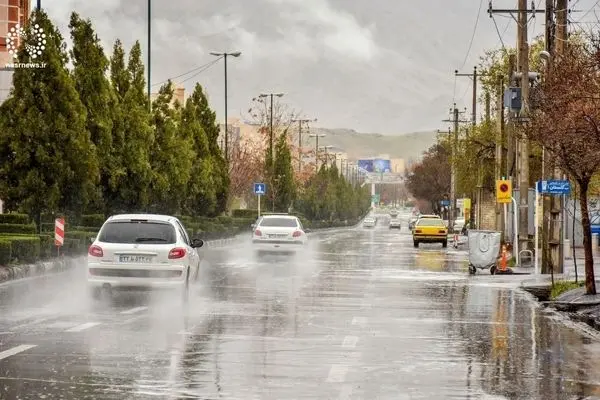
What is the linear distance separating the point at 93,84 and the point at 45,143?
6.21 meters

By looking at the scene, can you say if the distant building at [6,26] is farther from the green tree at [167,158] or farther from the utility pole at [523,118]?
the utility pole at [523,118]

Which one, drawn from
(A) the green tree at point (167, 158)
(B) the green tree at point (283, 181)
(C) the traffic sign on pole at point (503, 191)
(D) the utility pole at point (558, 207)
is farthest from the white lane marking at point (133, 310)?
(B) the green tree at point (283, 181)

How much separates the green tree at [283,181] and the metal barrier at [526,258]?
6427 centimetres

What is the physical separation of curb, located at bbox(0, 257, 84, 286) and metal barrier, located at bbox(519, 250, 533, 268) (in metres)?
14.4

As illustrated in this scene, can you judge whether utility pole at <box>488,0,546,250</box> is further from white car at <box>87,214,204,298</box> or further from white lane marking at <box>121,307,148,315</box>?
white lane marking at <box>121,307,148,315</box>

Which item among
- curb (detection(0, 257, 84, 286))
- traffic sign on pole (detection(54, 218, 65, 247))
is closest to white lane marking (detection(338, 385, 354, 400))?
curb (detection(0, 257, 84, 286))

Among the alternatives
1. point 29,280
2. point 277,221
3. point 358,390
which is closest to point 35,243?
point 29,280

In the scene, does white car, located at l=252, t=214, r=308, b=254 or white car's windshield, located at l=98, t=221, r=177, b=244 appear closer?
white car's windshield, located at l=98, t=221, r=177, b=244

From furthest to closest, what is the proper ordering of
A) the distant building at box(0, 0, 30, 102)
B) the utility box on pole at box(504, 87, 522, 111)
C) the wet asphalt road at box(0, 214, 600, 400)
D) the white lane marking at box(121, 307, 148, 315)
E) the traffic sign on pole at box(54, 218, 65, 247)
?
the distant building at box(0, 0, 30, 102) < the utility box on pole at box(504, 87, 522, 111) < the traffic sign on pole at box(54, 218, 65, 247) < the white lane marking at box(121, 307, 148, 315) < the wet asphalt road at box(0, 214, 600, 400)

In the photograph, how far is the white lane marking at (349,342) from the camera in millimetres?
17055

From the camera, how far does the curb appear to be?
106 ft

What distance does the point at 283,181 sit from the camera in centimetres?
11131

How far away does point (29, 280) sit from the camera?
32.5 m

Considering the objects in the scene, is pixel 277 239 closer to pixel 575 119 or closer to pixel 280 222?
pixel 280 222
